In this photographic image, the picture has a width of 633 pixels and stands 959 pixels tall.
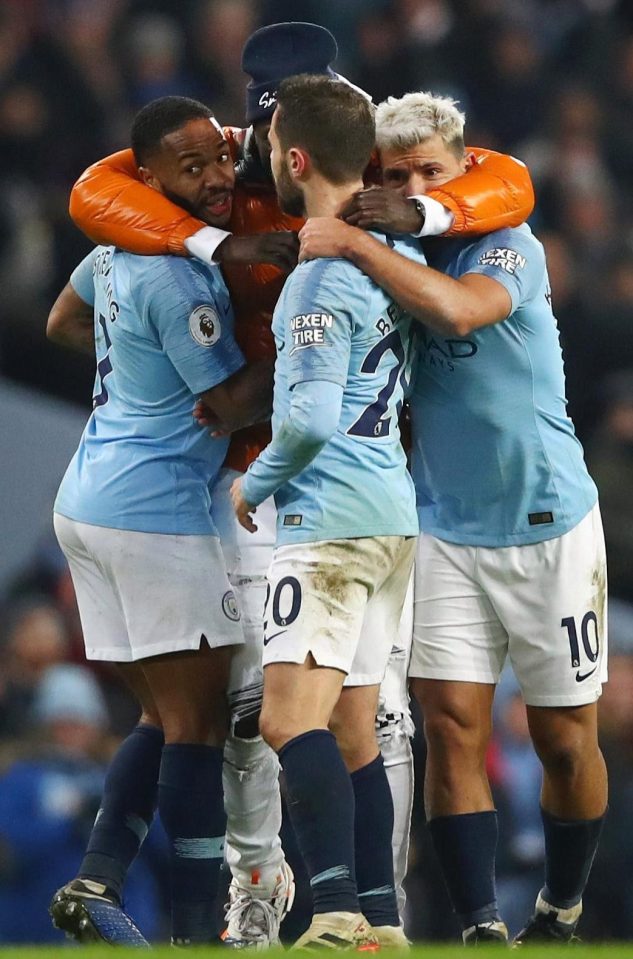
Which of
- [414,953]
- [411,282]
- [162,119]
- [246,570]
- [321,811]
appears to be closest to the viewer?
[414,953]

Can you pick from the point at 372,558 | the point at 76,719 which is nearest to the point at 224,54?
the point at 76,719

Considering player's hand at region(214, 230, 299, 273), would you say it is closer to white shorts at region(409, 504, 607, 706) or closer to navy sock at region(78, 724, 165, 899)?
white shorts at region(409, 504, 607, 706)

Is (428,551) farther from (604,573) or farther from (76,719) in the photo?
(76,719)

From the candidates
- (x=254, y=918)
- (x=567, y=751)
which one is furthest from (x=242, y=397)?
(x=254, y=918)

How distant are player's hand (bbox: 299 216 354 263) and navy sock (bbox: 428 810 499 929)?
1459 mm

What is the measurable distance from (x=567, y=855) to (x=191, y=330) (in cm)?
166

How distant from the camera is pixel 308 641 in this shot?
144 inches

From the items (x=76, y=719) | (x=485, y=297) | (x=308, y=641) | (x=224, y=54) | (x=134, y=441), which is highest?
(x=224, y=54)

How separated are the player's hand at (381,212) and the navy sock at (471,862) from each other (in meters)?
1.46

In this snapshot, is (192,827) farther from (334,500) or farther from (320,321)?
(320,321)

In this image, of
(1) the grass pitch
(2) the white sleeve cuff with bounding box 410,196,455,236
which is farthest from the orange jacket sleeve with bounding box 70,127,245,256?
(1) the grass pitch

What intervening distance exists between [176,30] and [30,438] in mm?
2731

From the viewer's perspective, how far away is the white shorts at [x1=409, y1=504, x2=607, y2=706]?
435cm

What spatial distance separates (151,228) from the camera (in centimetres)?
420
